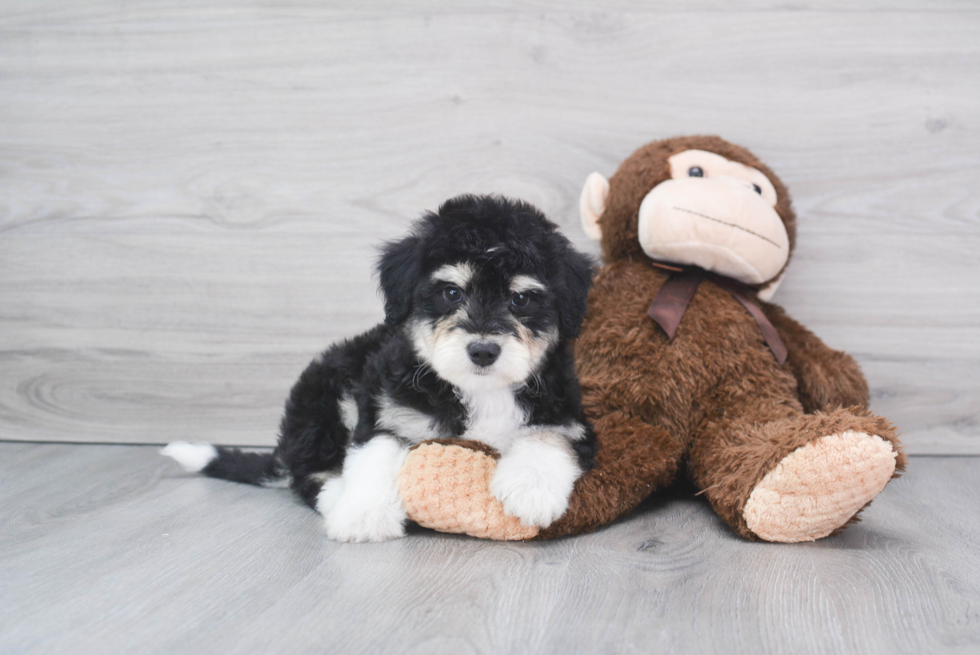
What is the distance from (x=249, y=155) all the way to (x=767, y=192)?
191 centimetres

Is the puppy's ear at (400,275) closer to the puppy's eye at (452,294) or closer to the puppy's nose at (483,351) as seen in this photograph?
the puppy's eye at (452,294)

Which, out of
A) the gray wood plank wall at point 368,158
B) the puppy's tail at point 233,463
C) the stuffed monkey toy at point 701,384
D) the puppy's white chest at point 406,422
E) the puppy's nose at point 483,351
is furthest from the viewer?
the gray wood plank wall at point 368,158

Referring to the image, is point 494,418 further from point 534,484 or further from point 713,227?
point 713,227

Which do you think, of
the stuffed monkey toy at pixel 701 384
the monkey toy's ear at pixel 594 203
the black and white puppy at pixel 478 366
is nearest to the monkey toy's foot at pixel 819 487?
the stuffed monkey toy at pixel 701 384

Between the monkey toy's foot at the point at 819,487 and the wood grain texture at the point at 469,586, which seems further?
the monkey toy's foot at the point at 819,487

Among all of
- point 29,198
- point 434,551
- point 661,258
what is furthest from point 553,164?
point 29,198

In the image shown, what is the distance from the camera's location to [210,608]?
1.33m

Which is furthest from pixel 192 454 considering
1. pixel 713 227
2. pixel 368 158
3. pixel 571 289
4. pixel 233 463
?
pixel 713 227

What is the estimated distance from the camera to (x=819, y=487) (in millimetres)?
1593

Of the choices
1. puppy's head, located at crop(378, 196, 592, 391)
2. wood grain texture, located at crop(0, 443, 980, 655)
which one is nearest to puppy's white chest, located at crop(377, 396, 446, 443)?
puppy's head, located at crop(378, 196, 592, 391)

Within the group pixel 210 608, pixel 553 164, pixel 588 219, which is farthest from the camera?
pixel 553 164

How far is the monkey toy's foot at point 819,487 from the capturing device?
1.56m

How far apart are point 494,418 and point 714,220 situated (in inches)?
34.8

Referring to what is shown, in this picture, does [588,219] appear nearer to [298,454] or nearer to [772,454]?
[772,454]
